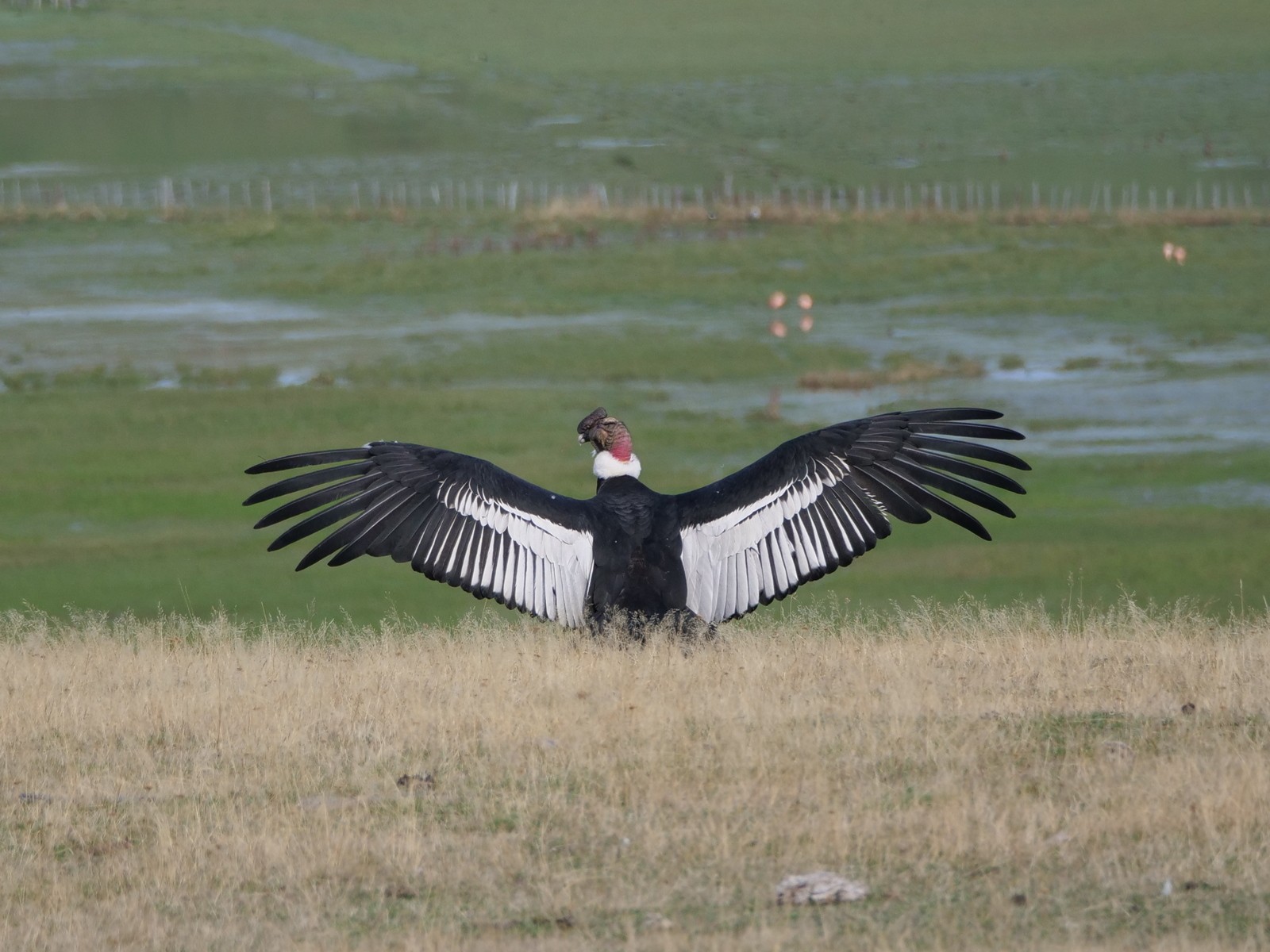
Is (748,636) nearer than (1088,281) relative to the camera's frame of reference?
Yes

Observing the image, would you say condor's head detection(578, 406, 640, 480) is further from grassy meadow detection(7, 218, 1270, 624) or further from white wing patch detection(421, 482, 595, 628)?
grassy meadow detection(7, 218, 1270, 624)

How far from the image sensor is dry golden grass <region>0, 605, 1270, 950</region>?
22.0 feet

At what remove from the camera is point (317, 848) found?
7.55 m

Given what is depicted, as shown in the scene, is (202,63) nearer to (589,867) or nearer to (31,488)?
(31,488)

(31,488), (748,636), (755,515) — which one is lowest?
(31,488)

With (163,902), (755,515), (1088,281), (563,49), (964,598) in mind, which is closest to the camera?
(163,902)

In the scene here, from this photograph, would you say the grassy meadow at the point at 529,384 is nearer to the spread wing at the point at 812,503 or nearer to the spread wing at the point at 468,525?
the spread wing at the point at 812,503

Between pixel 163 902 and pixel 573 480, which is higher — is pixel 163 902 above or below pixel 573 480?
above

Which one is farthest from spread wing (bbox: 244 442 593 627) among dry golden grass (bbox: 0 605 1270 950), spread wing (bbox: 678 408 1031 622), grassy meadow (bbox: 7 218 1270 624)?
grassy meadow (bbox: 7 218 1270 624)

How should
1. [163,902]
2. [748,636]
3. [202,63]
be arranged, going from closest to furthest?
[163,902] → [748,636] → [202,63]

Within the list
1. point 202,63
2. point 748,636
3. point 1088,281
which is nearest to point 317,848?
point 748,636

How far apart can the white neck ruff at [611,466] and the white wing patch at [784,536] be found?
0.77 meters

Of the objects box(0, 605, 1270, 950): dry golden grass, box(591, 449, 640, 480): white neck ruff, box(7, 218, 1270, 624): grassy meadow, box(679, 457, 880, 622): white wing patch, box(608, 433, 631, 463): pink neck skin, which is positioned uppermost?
box(608, 433, 631, 463): pink neck skin

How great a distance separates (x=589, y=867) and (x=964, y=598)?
15474mm
